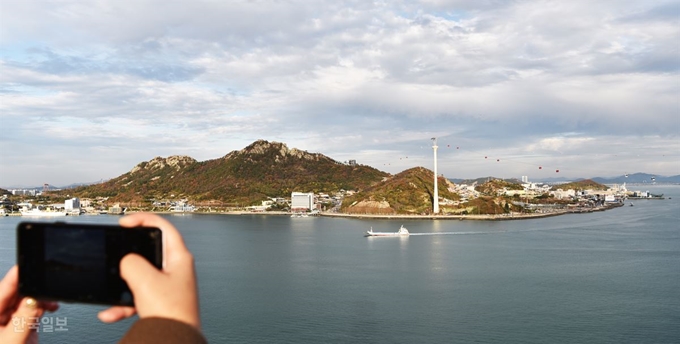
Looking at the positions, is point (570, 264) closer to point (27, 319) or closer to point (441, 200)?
point (27, 319)

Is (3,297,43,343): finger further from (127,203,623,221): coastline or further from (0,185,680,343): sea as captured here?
(127,203,623,221): coastline

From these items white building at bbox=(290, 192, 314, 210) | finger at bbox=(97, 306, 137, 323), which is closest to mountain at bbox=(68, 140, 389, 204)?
white building at bbox=(290, 192, 314, 210)

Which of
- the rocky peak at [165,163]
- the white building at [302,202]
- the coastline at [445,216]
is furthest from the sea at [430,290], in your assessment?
the rocky peak at [165,163]

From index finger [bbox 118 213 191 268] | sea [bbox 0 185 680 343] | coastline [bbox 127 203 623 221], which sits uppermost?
index finger [bbox 118 213 191 268]

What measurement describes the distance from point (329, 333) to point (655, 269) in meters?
11.5

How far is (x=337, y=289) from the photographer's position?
42.3ft

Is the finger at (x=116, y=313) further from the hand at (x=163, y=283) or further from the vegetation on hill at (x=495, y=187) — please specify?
the vegetation on hill at (x=495, y=187)

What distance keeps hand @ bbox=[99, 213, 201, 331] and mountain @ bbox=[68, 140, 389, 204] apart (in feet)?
153

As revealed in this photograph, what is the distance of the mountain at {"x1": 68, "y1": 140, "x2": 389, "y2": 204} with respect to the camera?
51188mm

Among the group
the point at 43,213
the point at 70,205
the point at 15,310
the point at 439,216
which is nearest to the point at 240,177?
the point at 70,205

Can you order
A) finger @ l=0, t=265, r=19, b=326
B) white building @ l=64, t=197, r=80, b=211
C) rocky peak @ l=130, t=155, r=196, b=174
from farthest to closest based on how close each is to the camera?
1. rocky peak @ l=130, t=155, r=196, b=174
2. white building @ l=64, t=197, r=80, b=211
3. finger @ l=0, t=265, r=19, b=326

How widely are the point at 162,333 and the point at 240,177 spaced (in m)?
55.7

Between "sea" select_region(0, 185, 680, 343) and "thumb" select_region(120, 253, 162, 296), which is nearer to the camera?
"thumb" select_region(120, 253, 162, 296)

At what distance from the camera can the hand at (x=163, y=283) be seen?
0.54m
